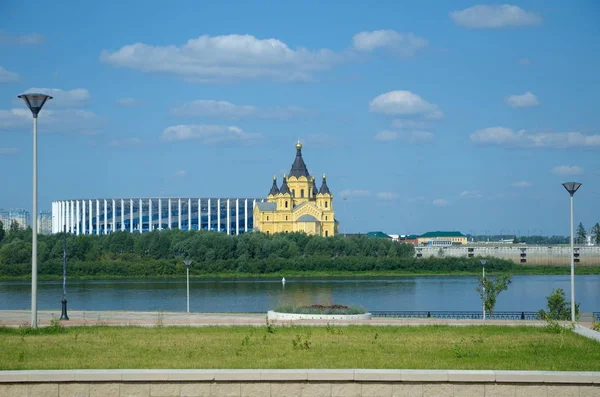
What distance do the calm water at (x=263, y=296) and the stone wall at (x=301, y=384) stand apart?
2957cm

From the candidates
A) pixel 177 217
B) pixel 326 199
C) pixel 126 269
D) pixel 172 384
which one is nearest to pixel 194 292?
pixel 126 269

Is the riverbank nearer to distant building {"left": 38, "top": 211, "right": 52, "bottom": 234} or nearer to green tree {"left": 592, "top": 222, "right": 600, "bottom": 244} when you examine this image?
green tree {"left": 592, "top": 222, "right": 600, "bottom": 244}

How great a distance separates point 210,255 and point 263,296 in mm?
31759

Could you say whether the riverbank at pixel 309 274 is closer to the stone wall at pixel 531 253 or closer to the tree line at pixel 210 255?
the tree line at pixel 210 255

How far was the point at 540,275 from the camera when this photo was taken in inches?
3344

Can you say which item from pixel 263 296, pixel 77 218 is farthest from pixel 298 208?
pixel 263 296

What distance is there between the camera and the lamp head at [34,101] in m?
16.0

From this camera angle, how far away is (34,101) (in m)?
16.0

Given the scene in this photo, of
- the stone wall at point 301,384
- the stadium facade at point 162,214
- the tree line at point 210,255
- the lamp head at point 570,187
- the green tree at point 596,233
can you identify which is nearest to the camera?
the stone wall at point 301,384

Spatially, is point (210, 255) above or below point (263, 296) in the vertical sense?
above

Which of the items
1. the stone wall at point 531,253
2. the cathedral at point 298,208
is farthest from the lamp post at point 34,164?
the stone wall at point 531,253

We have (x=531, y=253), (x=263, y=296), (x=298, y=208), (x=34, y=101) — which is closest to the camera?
(x=34, y=101)

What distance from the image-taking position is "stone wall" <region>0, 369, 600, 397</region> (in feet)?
32.1

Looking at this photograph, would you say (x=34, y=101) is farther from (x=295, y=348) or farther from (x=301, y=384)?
(x=301, y=384)
